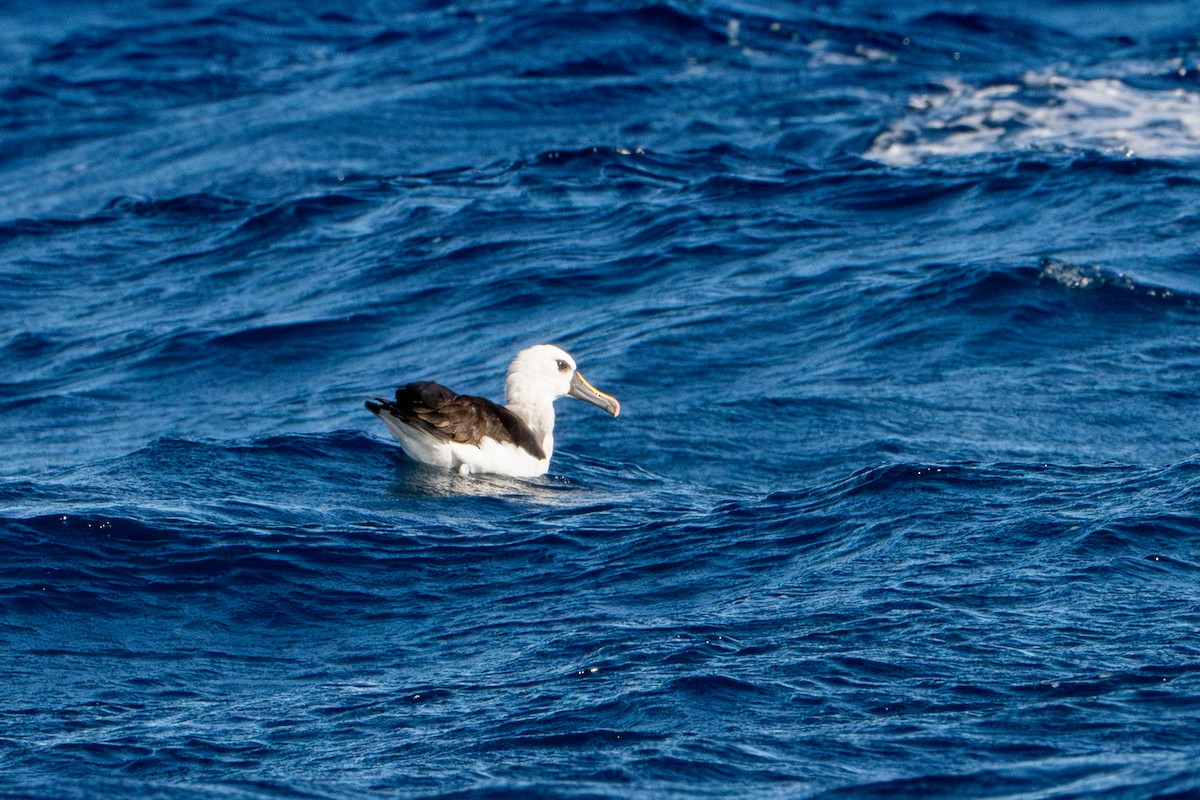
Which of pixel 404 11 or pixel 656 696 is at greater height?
pixel 404 11

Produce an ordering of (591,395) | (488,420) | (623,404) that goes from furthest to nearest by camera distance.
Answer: (623,404) → (591,395) → (488,420)

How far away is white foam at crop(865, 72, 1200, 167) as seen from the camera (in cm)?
1920

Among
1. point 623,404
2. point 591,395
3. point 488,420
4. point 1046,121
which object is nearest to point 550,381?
point 591,395

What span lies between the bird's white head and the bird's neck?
0.03 metres

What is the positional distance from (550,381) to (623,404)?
1317 mm

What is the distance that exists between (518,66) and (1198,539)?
18.0 m

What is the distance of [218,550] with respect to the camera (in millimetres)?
9141

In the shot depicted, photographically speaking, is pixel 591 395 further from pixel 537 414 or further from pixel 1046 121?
pixel 1046 121

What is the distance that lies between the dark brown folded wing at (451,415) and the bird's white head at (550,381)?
741 mm

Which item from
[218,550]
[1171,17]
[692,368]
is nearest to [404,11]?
[1171,17]

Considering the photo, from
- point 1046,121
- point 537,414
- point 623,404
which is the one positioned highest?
point 1046,121

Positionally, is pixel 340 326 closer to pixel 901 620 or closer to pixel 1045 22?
pixel 901 620

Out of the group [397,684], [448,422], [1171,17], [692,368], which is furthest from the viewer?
[1171,17]

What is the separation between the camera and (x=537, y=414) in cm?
1213
